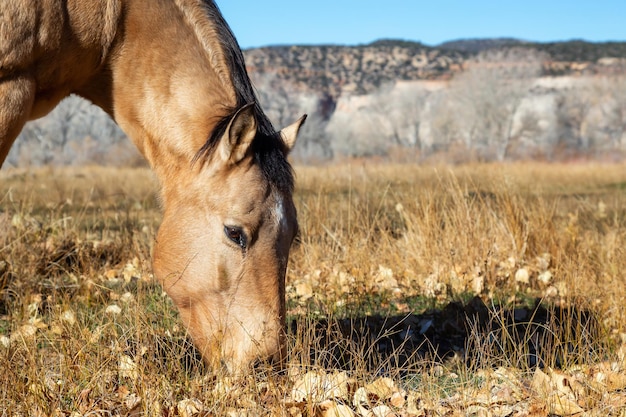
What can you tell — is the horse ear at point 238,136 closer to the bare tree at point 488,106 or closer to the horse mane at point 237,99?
the horse mane at point 237,99

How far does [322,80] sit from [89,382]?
259 ft

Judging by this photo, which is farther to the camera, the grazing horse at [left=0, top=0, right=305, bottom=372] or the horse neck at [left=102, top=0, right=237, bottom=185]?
the horse neck at [left=102, top=0, right=237, bottom=185]

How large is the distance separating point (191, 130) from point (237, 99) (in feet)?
1.00

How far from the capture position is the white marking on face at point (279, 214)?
3441 mm

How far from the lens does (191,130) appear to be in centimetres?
371

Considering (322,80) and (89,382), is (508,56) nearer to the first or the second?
(322,80)

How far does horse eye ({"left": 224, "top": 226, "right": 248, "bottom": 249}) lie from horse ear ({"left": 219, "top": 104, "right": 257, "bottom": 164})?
0.35 metres

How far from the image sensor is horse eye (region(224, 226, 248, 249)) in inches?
136

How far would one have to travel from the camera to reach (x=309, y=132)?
2147 inches

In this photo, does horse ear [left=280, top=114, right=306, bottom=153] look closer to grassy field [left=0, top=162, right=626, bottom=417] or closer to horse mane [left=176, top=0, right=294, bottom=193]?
horse mane [left=176, top=0, right=294, bottom=193]

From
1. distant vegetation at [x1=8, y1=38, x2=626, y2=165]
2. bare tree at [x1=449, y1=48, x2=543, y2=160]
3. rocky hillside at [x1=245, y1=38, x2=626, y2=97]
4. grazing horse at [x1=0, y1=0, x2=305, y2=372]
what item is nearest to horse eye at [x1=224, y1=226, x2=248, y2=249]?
grazing horse at [x1=0, y1=0, x2=305, y2=372]

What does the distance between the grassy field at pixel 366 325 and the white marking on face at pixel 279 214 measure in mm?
609

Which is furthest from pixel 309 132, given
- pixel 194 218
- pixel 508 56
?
pixel 194 218

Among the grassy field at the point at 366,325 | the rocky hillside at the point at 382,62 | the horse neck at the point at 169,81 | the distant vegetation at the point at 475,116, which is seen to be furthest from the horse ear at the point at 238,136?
the rocky hillside at the point at 382,62
